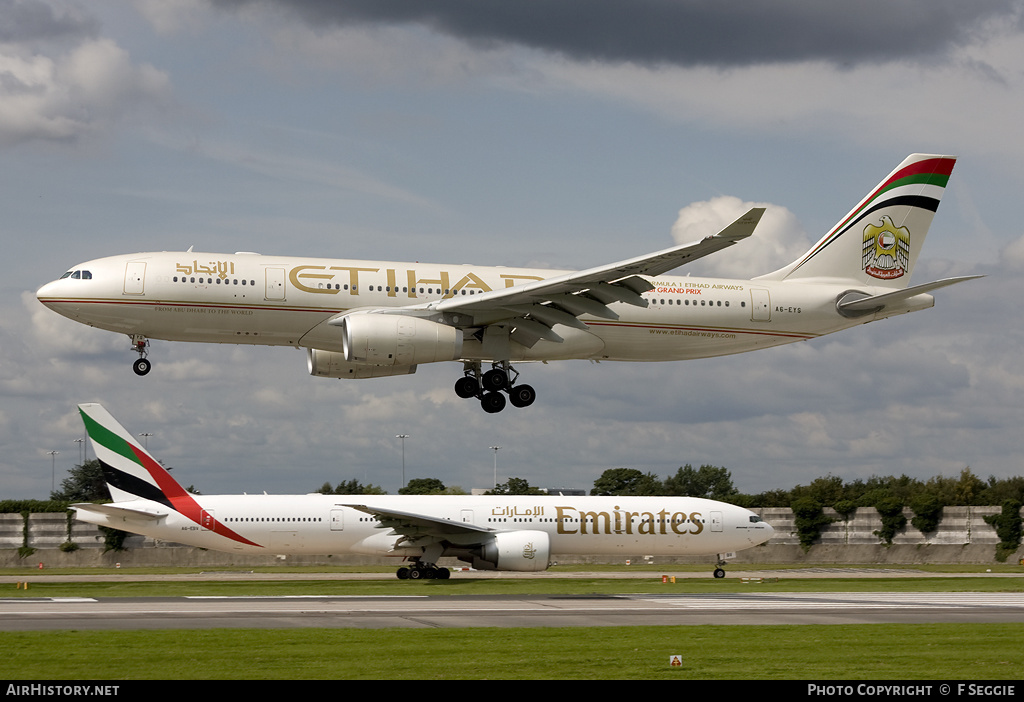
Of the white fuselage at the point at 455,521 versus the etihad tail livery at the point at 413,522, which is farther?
the white fuselage at the point at 455,521

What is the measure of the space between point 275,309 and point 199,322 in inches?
90.6

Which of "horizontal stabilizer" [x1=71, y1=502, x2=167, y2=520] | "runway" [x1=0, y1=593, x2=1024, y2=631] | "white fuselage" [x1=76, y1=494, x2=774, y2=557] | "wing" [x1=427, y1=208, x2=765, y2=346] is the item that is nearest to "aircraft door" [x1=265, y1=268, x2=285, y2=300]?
"wing" [x1=427, y1=208, x2=765, y2=346]

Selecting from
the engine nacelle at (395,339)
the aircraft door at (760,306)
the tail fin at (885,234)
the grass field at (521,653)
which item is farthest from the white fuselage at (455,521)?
the grass field at (521,653)

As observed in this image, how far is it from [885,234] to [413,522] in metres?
24.1

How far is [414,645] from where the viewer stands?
90.3ft

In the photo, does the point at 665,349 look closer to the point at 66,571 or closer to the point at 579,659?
the point at 579,659

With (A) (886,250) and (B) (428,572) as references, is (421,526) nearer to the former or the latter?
(B) (428,572)

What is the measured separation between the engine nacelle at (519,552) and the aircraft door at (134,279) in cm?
2367

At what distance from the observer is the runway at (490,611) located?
33469 mm

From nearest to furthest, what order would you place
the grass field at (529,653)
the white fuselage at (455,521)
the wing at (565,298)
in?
the grass field at (529,653), the wing at (565,298), the white fuselage at (455,521)

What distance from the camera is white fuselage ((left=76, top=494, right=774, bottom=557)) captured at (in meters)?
53.8

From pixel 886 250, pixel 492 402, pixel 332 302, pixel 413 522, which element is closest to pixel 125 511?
pixel 413 522

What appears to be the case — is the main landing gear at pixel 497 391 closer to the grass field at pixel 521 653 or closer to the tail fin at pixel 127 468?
the grass field at pixel 521 653
